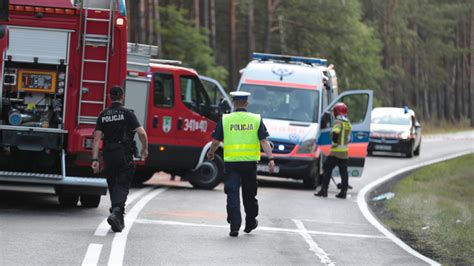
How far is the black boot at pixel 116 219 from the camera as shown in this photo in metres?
13.1

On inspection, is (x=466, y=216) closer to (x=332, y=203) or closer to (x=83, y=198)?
(x=332, y=203)

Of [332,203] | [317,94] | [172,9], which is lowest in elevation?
[332,203]

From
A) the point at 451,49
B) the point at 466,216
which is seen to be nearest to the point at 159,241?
the point at 466,216

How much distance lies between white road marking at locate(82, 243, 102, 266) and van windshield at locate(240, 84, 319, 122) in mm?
12068

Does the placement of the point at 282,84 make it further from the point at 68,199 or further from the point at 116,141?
the point at 116,141

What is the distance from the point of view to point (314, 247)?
1306cm

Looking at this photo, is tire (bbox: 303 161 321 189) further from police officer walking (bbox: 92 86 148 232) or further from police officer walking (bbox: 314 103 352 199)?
police officer walking (bbox: 92 86 148 232)

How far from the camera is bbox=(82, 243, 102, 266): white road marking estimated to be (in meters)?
10.7

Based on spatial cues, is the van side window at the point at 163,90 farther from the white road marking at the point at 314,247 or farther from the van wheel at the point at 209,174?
the white road marking at the point at 314,247

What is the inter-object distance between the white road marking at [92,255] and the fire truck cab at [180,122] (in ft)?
27.3

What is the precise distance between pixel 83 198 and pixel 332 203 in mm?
5536

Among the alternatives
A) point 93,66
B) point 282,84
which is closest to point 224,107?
point 282,84

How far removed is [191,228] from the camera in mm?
14281

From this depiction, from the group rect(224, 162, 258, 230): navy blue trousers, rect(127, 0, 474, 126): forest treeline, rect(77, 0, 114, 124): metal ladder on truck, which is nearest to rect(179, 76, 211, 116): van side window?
rect(77, 0, 114, 124): metal ladder on truck
